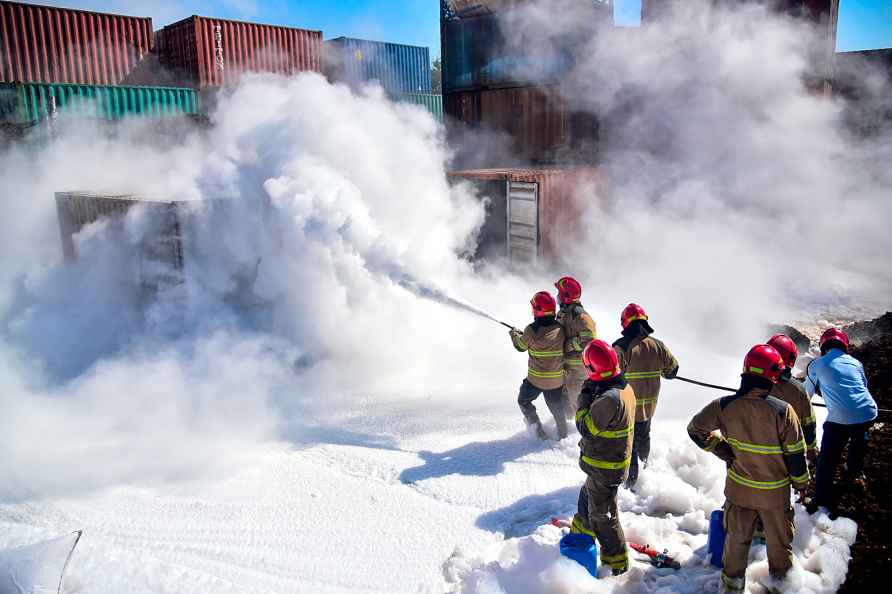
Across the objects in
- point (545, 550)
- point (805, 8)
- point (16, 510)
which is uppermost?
point (805, 8)

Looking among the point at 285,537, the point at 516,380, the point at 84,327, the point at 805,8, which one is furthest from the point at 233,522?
the point at 805,8

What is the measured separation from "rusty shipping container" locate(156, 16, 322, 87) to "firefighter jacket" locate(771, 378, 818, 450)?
1798 cm

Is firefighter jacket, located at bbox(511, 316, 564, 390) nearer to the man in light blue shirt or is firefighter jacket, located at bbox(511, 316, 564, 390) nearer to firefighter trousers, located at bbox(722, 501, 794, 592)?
the man in light blue shirt

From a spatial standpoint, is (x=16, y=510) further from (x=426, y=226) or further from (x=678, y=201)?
(x=678, y=201)

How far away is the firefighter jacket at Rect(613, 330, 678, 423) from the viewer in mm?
5148

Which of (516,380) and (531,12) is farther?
(531,12)

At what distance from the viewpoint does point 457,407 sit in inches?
276

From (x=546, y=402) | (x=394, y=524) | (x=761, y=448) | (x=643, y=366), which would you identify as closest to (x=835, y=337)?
(x=643, y=366)

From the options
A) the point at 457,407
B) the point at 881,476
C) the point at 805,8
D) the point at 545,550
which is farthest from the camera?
the point at 805,8

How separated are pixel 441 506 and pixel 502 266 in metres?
7.58

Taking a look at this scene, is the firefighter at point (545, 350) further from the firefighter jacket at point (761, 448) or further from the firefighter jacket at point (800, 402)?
the firefighter jacket at point (761, 448)

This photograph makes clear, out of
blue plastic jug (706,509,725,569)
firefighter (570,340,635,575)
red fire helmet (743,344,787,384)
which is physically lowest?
blue plastic jug (706,509,725,569)

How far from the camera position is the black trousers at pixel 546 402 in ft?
19.5

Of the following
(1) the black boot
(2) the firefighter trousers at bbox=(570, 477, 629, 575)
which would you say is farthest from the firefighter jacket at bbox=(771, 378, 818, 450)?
(1) the black boot
